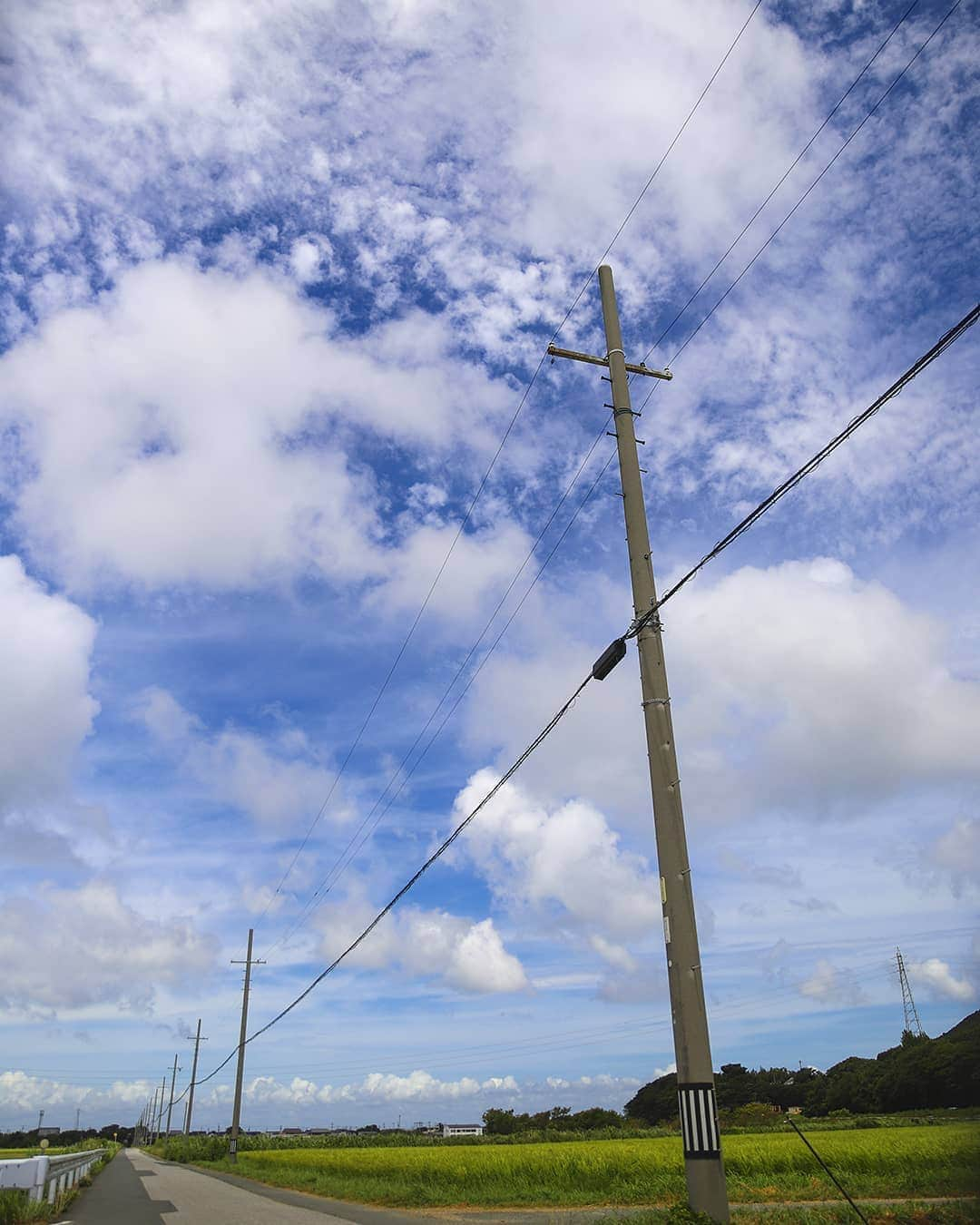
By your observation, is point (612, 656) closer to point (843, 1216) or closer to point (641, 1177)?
point (843, 1216)

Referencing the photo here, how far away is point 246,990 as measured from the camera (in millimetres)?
50688

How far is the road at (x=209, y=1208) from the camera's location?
17.4 m

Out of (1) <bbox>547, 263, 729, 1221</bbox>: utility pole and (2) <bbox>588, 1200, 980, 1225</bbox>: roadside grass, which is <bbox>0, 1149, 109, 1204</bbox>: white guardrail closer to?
(2) <bbox>588, 1200, 980, 1225</bbox>: roadside grass

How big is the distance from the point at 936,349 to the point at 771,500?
2056 millimetres

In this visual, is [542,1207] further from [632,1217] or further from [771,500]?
[771,500]

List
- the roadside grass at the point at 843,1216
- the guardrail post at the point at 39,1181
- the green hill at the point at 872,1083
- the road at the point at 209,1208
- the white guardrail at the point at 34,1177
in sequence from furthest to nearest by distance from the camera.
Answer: the guardrail post at the point at 39,1181 < the white guardrail at the point at 34,1177 < the road at the point at 209,1208 < the roadside grass at the point at 843,1216 < the green hill at the point at 872,1083

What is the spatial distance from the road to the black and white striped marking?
1117 centimetres

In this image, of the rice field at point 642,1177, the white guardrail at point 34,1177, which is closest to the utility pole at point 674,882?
the rice field at point 642,1177

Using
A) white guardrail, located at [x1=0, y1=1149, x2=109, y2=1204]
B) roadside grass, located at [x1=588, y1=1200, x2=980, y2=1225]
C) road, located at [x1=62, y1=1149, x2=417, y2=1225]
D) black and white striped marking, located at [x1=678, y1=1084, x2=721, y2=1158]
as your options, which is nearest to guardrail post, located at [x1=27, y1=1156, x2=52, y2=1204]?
white guardrail, located at [x1=0, y1=1149, x2=109, y2=1204]

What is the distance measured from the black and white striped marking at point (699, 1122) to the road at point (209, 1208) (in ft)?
36.6

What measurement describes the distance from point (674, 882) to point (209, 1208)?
1854cm

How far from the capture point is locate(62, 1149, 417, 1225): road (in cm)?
1736

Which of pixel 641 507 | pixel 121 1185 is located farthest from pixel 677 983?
pixel 121 1185

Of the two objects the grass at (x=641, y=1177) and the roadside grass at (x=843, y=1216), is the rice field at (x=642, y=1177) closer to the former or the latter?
the grass at (x=641, y=1177)
